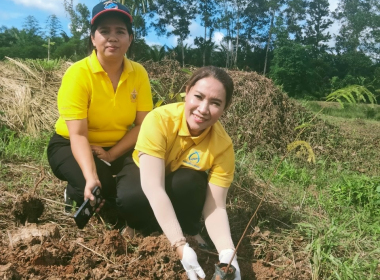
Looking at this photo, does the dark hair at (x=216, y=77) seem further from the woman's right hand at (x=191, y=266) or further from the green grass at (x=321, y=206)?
the woman's right hand at (x=191, y=266)

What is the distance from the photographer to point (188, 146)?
2.04 m

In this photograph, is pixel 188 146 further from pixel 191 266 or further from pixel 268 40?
pixel 268 40

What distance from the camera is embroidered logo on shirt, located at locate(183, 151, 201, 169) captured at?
80.4 inches

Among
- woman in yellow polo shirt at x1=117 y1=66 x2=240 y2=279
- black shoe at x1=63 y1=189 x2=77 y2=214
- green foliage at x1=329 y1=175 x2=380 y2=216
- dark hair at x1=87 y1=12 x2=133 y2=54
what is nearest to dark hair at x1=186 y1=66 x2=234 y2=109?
woman in yellow polo shirt at x1=117 y1=66 x2=240 y2=279

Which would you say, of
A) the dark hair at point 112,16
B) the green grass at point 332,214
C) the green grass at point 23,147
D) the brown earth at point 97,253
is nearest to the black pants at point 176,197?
the brown earth at point 97,253

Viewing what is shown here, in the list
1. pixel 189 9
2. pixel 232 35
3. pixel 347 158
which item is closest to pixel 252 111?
pixel 347 158

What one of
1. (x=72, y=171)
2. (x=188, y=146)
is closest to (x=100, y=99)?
(x=72, y=171)

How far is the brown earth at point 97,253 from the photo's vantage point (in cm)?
171

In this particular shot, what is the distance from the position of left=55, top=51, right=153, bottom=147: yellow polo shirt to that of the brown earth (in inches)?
19.7

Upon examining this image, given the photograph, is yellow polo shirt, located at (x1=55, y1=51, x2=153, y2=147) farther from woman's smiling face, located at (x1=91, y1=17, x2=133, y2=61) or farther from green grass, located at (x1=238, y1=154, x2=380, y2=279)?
green grass, located at (x1=238, y1=154, x2=380, y2=279)

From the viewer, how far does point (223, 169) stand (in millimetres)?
2027

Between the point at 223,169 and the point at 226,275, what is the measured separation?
0.58 meters

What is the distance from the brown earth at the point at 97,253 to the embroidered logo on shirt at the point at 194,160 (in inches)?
15.0

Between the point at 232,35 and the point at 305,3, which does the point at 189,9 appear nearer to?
the point at 232,35
